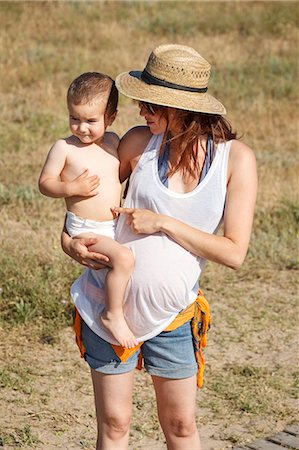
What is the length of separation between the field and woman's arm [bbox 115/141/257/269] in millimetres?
1832

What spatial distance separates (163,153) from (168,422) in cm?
102

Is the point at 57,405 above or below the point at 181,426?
below

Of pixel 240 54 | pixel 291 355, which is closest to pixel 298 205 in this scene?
pixel 291 355

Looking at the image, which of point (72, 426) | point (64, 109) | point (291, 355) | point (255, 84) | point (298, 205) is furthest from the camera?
point (255, 84)

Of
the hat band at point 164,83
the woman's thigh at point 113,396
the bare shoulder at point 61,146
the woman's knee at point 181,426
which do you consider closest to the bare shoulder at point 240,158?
the hat band at point 164,83

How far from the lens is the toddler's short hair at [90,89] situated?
359 centimetres

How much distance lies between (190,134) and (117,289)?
622 mm

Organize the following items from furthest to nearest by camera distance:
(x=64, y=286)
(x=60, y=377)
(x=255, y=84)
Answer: (x=255, y=84)
(x=64, y=286)
(x=60, y=377)

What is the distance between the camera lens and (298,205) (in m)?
8.69

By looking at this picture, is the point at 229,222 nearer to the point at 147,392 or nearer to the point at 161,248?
the point at 161,248

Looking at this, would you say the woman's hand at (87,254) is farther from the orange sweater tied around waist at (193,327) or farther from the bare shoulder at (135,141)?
the bare shoulder at (135,141)

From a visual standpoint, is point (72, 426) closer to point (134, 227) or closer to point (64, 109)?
point (134, 227)

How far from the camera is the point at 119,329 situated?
3.56 metres

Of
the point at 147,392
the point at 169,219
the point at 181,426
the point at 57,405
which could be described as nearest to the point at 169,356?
the point at 181,426
